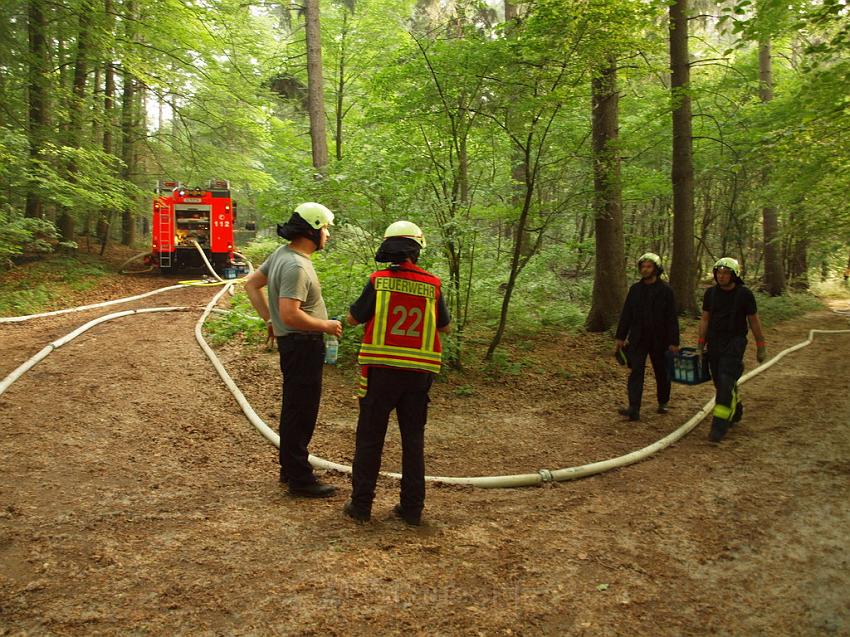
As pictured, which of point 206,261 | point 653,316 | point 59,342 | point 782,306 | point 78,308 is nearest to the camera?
point 653,316

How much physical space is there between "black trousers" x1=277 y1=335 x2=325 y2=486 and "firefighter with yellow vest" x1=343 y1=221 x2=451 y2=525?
42 centimetres

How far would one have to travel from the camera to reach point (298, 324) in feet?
11.1

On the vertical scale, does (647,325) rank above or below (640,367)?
above

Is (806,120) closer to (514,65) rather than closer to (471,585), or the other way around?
(514,65)

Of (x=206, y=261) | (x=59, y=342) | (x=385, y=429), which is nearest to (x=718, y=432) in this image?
(x=385, y=429)

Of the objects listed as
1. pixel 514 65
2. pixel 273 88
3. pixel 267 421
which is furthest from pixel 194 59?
pixel 267 421

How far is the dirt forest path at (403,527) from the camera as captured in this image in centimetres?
242

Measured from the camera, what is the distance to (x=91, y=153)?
1059 centimetres

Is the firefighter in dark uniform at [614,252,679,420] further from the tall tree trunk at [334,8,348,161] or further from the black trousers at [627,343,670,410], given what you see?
the tall tree trunk at [334,8,348,161]

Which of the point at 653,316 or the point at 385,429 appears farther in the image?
the point at 653,316

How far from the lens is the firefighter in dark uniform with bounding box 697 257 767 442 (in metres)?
5.33

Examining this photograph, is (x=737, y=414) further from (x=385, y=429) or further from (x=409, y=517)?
(x=385, y=429)

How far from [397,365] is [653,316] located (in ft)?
13.2

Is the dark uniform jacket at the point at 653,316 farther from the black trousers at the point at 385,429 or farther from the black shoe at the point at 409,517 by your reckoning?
the black shoe at the point at 409,517
